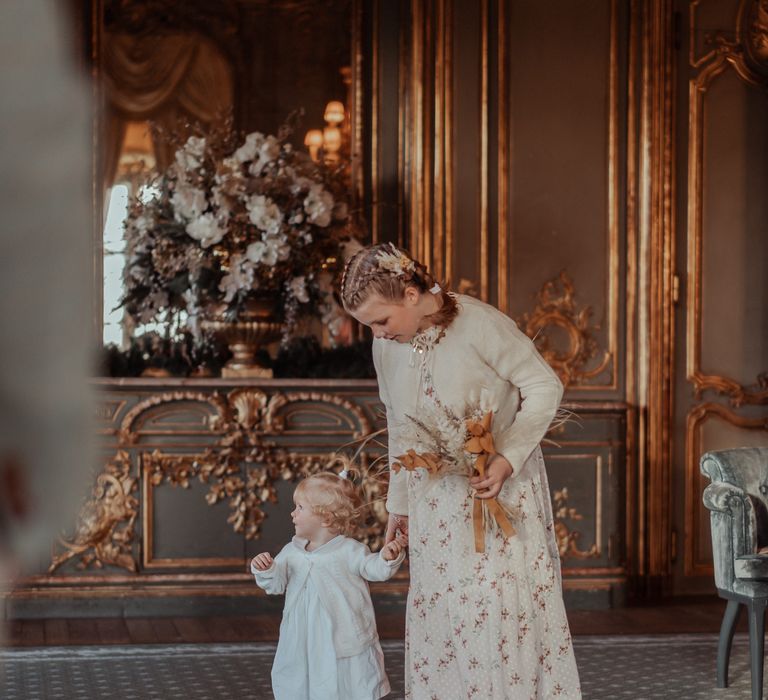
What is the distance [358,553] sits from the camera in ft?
10.2

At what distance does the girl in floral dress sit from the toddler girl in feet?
0.59

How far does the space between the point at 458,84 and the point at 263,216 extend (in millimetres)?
1224

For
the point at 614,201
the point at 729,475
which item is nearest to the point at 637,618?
the point at 729,475

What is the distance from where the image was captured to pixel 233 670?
173 inches

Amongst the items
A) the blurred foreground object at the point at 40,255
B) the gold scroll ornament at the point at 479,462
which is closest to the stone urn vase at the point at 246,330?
the gold scroll ornament at the point at 479,462

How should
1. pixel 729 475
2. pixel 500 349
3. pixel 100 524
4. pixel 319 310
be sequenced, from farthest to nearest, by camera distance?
1. pixel 319 310
2. pixel 100 524
3. pixel 729 475
4. pixel 500 349

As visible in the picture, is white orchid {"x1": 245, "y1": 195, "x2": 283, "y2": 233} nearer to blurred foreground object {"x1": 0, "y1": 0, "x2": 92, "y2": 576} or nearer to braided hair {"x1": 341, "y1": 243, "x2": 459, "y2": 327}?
braided hair {"x1": 341, "y1": 243, "x2": 459, "y2": 327}

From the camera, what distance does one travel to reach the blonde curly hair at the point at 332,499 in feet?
10.3

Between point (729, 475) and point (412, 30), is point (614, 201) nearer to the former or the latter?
point (412, 30)

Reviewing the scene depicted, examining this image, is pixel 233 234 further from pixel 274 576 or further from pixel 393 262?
pixel 393 262

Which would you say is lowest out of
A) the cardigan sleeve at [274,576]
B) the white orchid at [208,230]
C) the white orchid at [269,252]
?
the cardigan sleeve at [274,576]

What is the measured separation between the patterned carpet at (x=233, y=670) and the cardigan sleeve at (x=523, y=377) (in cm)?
153

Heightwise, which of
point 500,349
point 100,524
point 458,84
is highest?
point 458,84

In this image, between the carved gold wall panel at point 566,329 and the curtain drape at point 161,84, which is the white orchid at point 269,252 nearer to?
the curtain drape at point 161,84
